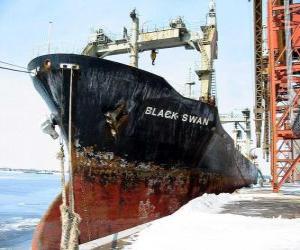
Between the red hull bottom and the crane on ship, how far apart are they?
160 inches

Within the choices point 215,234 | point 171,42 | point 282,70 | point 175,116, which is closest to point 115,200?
point 175,116

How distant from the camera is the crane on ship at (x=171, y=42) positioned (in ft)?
48.1

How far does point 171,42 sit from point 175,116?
7171 millimetres

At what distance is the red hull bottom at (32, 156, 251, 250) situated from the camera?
8062mm

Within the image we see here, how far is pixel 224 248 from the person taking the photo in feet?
17.6

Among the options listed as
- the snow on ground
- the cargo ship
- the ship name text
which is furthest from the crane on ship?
the snow on ground

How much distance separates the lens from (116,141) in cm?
911

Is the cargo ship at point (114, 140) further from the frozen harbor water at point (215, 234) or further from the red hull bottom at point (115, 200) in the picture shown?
the frozen harbor water at point (215, 234)

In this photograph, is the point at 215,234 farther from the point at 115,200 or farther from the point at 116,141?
the point at 116,141

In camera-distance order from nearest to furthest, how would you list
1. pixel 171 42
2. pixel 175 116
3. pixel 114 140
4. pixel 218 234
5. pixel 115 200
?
pixel 218 234
pixel 115 200
pixel 114 140
pixel 175 116
pixel 171 42

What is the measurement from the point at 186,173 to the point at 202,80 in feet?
17.9

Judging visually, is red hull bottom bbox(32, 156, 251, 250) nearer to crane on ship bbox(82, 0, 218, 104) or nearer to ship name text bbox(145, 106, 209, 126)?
ship name text bbox(145, 106, 209, 126)

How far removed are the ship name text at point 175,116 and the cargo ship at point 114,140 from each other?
3 centimetres

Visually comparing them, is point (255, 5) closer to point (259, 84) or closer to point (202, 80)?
point (259, 84)
